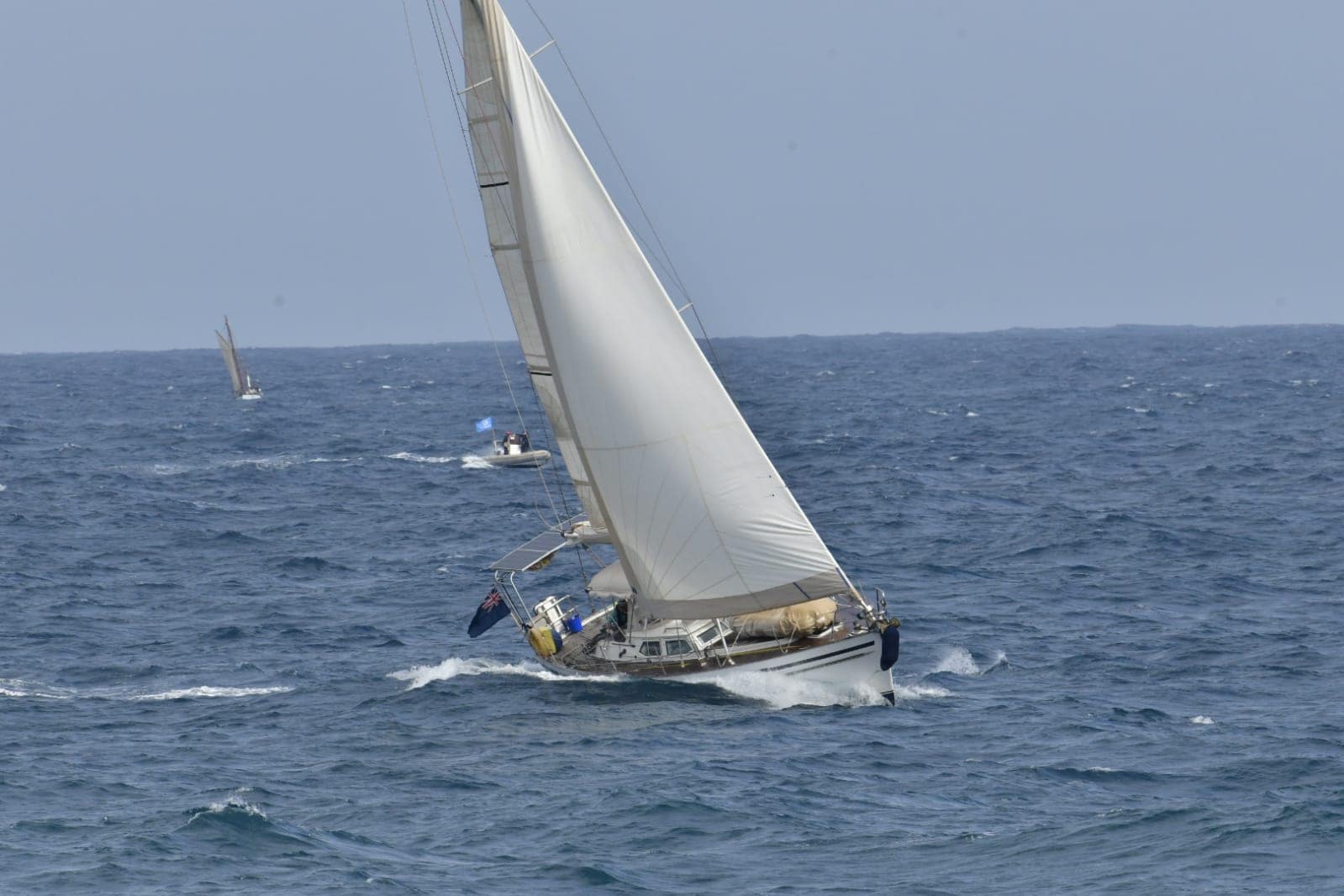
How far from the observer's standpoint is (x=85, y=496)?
77.9 meters

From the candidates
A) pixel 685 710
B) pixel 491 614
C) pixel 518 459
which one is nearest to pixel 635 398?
pixel 685 710

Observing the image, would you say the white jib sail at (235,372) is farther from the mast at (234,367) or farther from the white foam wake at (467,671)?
the white foam wake at (467,671)

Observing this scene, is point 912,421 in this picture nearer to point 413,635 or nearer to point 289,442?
point 289,442

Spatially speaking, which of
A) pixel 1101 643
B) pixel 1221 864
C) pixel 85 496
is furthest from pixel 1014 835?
pixel 85 496

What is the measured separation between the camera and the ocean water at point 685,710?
2764 cm

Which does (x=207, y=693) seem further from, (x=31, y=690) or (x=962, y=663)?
(x=962, y=663)

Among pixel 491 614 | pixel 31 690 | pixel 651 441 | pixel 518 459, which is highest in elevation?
pixel 651 441

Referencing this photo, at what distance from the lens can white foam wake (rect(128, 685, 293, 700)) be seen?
40.3 meters

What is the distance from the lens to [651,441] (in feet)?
125

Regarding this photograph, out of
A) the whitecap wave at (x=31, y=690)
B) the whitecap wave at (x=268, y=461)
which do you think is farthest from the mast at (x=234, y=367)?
the whitecap wave at (x=31, y=690)

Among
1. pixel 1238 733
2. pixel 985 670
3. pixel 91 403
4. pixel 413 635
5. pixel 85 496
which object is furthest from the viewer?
pixel 91 403

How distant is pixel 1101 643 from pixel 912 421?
68.1 m

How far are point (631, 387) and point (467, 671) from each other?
364 inches

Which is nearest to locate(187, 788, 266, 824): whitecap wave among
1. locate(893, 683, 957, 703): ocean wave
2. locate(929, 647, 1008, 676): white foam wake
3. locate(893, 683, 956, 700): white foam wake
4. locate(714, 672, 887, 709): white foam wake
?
locate(714, 672, 887, 709): white foam wake
